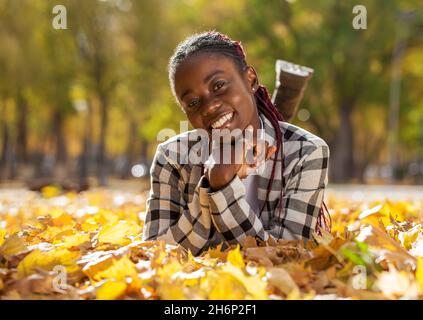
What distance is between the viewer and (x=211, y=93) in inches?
108

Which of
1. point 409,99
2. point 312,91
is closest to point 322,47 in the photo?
point 312,91

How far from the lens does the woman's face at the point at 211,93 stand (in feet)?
9.00

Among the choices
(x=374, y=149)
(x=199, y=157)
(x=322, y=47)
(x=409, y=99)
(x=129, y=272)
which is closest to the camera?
(x=129, y=272)

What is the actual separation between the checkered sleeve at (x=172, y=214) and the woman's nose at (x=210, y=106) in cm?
37

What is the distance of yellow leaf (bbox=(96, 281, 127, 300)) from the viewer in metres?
1.83

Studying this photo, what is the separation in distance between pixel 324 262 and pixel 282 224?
0.65 metres

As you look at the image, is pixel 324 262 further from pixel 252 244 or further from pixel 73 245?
pixel 73 245

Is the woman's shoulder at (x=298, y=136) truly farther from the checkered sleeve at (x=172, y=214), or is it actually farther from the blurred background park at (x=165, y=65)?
the blurred background park at (x=165, y=65)

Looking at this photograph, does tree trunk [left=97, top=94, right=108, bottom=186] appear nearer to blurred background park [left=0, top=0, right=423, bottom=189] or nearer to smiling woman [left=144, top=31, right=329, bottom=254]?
blurred background park [left=0, top=0, right=423, bottom=189]

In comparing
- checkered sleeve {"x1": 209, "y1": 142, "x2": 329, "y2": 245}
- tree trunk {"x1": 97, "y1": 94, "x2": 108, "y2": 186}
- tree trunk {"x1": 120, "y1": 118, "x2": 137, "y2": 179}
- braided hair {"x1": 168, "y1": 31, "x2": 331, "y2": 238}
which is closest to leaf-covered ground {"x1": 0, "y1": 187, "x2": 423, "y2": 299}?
checkered sleeve {"x1": 209, "y1": 142, "x2": 329, "y2": 245}

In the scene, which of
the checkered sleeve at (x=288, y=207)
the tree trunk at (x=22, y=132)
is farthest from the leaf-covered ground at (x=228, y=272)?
the tree trunk at (x=22, y=132)

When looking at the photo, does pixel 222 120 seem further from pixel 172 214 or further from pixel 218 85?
pixel 172 214

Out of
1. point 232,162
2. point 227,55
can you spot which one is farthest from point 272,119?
point 232,162
